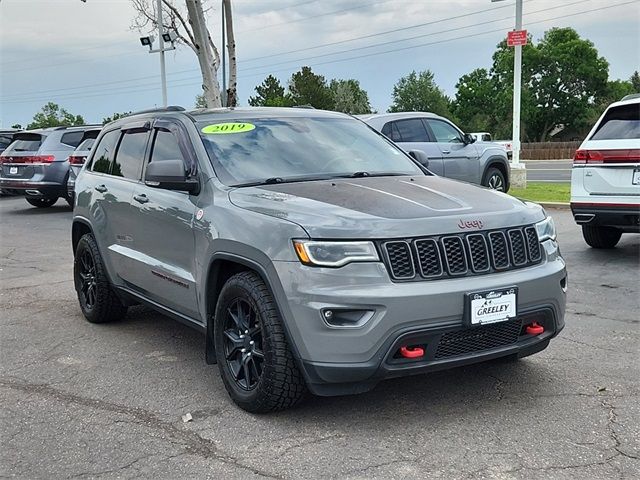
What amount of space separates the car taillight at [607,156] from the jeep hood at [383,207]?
3878 millimetres

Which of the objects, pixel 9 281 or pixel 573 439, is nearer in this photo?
pixel 573 439

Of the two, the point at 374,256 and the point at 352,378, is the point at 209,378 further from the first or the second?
the point at 374,256

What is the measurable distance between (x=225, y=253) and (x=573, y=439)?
83.3 inches

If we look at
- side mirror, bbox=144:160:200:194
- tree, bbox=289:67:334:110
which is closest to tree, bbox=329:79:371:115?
tree, bbox=289:67:334:110

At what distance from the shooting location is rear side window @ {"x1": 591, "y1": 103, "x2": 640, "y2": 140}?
A: 7754 mm

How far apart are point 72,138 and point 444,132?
29.2ft

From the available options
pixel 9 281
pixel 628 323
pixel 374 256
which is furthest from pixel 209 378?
pixel 9 281

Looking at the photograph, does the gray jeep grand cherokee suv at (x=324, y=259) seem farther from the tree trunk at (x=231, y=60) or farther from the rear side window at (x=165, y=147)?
the tree trunk at (x=231, y=60)

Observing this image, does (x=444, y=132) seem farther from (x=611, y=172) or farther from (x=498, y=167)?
(x=611, y=172)

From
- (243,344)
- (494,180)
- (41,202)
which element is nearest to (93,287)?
(243,344)

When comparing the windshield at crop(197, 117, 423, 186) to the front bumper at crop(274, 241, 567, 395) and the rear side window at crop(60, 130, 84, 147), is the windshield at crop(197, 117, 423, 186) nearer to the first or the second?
the front bumper at crop(274, 241, 567, 395)

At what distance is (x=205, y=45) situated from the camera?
17609mm

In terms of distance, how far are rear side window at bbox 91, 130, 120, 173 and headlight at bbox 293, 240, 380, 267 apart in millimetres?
3105

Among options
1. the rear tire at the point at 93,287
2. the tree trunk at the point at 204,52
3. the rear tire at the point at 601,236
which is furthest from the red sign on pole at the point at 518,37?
the rear tire at the point at 93,287
